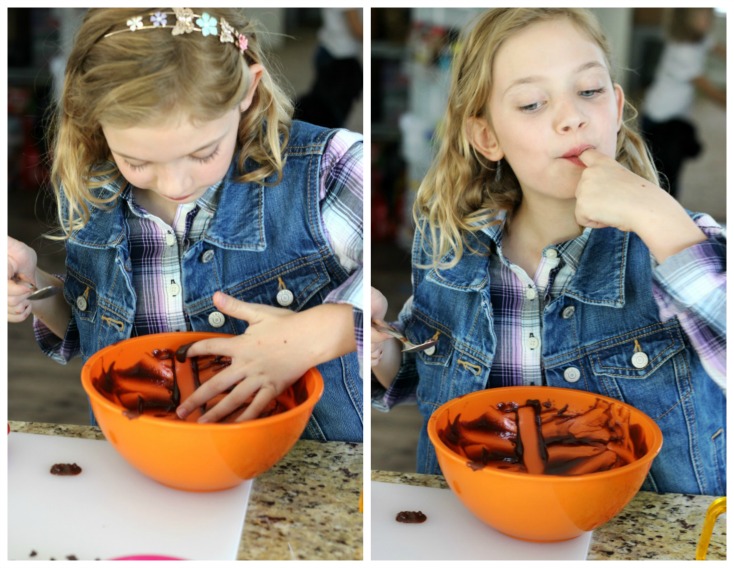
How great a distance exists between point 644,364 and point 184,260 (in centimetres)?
72

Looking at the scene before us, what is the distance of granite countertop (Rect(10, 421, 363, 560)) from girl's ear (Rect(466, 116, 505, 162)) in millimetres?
499

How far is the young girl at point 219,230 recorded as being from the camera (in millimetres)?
1267

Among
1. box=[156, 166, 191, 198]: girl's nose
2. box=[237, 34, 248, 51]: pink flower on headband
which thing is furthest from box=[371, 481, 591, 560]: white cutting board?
box=[237, 34, 248, 51]: pink flower on headband

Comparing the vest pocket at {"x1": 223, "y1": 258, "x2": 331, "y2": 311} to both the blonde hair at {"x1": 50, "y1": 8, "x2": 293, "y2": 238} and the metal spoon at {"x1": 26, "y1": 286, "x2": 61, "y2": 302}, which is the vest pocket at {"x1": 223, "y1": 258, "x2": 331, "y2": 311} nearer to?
the blonde hair at {"x1": 50, "y1": 8, "x2": 293, "y2": 238}

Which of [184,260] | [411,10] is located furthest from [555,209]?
[411,10]

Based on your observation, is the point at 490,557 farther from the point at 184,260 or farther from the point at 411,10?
the point at 411,10

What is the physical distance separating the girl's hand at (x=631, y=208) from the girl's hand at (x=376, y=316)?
1.06 ft

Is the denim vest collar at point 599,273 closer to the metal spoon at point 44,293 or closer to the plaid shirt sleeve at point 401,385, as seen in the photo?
the plaid shirt sleeve at point 401,385

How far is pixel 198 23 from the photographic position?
1248mm

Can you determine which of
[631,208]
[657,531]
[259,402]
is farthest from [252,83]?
[657,531]

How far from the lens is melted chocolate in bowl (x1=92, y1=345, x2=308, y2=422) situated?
1.33m

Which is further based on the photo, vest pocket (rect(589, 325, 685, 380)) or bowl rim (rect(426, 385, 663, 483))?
vest pocket (rect(589, 325, 685, 380))

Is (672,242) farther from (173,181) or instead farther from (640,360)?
(173,181)

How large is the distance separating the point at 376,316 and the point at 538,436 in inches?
11.9
